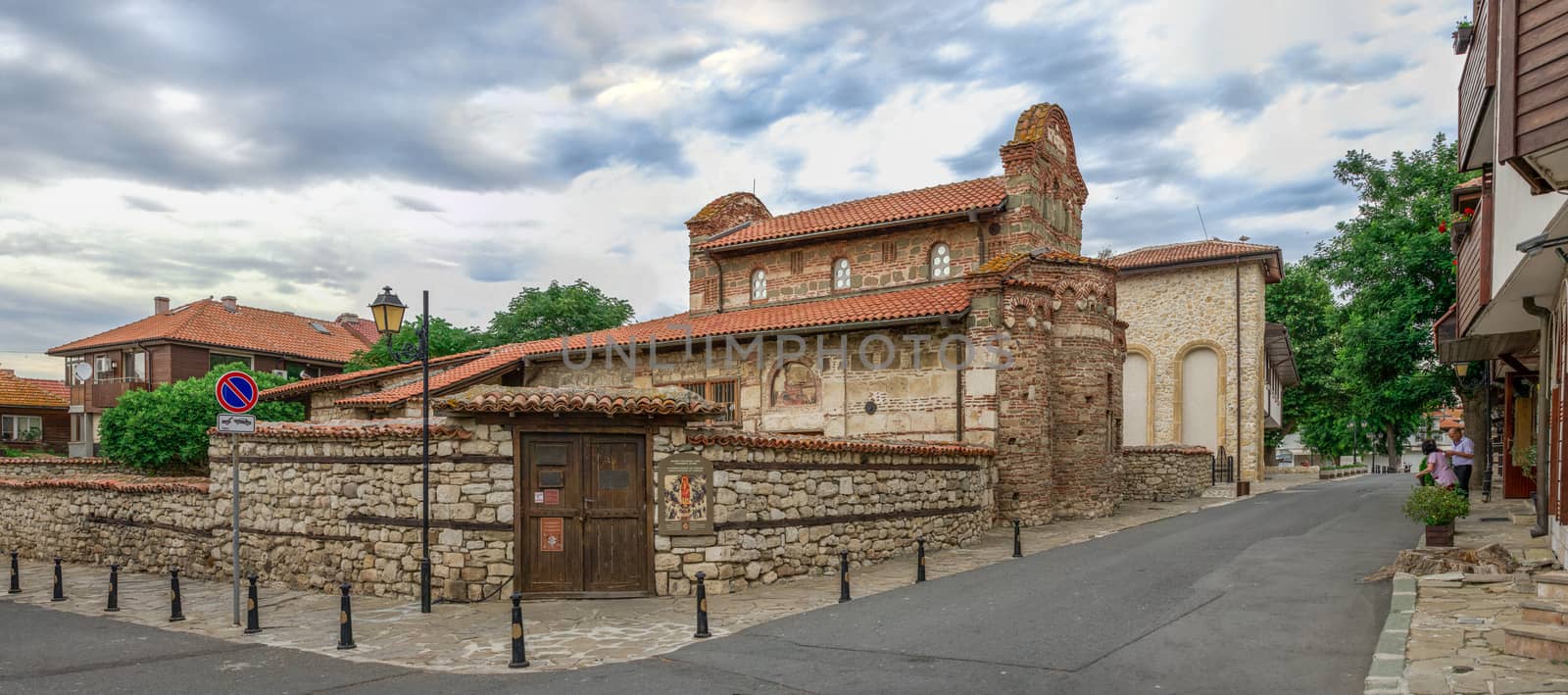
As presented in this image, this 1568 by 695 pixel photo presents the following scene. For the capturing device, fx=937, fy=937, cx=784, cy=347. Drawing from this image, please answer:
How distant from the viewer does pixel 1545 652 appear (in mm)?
7086

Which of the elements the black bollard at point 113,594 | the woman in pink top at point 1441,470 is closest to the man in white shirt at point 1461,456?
the woman in pink top at point 1441,470

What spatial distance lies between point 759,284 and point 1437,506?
17.7 m

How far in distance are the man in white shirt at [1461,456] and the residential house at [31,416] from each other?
54907 millimetres

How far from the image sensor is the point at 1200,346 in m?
35.7

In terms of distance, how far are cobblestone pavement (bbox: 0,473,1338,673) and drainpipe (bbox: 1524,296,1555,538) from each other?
23.7 ft

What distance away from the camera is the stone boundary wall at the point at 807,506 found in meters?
13.1

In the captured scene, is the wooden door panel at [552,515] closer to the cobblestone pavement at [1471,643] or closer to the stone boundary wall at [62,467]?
the cobblestone pavement at [1471,643]

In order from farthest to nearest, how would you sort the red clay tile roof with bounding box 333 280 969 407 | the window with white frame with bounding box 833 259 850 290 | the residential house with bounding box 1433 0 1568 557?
the window with white frame with bounding box 833 259 850 290 → the red clay tile roof with bounding box 333 280 969 407 → the residential house with bounding box 1433 0 1568 557

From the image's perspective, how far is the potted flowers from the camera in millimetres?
13375

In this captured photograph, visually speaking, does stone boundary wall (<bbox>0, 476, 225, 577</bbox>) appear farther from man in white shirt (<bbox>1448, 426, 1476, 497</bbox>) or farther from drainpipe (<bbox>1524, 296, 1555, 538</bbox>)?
man in white shirt (<bbox>1448, 426, 1476, 497</bbox>)

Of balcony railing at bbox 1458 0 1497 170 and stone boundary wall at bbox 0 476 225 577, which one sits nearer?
balcony railing at bbox 1458 0 1497 170

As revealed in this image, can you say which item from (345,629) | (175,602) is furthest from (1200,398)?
(175,602)

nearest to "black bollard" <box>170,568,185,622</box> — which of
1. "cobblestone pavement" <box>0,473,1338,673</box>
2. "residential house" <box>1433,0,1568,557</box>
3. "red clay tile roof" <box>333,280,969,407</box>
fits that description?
"cobblestone pavement" <box>0,473,1338,673</box>

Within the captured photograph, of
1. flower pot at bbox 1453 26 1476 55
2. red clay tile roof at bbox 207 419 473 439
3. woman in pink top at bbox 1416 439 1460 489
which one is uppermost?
flower pot at bbox 1453 26 1476 55
